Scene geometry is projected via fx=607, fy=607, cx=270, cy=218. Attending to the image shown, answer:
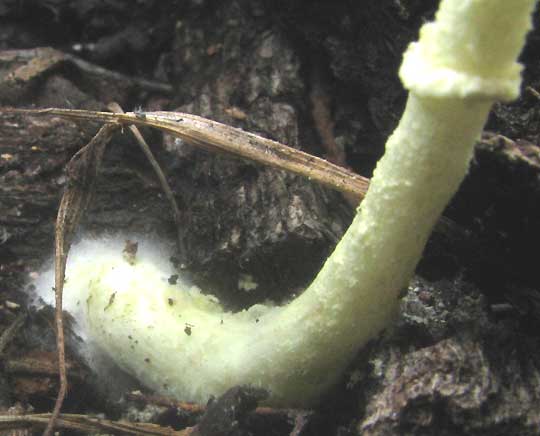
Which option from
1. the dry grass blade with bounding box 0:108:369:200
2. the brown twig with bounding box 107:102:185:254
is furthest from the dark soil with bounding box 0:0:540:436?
the dry grass blade with bounding box 0:108:369:200

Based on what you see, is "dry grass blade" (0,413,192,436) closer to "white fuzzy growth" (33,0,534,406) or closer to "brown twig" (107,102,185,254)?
"white fuzzy growth" (33,0,534,406)

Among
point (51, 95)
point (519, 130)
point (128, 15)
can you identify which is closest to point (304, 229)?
point (519, 130)

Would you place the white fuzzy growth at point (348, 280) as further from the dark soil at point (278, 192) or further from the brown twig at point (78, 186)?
the brown twig at point (78, 186)

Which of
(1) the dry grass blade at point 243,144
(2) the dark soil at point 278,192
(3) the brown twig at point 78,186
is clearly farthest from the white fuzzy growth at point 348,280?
(1) the dry grass blade at point 243,144

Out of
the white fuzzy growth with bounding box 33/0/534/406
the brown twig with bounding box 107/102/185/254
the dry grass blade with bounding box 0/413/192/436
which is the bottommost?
the dry grass blade with bounding box 0/413/192/436

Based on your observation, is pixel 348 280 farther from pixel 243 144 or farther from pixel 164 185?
pixel 164 185

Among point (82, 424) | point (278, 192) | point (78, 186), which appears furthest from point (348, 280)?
point (78, 186)

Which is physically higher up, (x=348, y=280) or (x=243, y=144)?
(x=243, y=144)
